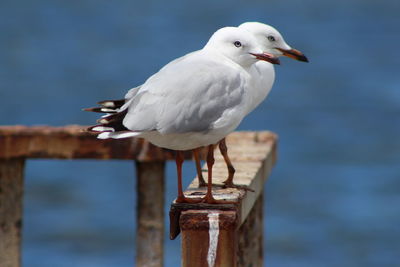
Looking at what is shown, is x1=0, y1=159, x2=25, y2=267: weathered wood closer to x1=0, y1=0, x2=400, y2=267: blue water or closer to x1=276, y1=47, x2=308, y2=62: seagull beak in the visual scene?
x1=276, y1=47, x2=308, y2=62: seagull beak

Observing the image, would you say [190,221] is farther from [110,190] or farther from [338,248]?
[110,190]

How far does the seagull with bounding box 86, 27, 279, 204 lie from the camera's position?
4133 mm

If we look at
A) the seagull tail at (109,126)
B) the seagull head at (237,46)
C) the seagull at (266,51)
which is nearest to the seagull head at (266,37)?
the seagull at (266,51)

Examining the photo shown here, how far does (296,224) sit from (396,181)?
5.87ft

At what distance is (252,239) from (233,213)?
4.70ft

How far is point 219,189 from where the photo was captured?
4.58m

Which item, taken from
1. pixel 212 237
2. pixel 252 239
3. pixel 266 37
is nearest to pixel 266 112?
pixel 252 239

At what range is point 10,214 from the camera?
19.8 ft

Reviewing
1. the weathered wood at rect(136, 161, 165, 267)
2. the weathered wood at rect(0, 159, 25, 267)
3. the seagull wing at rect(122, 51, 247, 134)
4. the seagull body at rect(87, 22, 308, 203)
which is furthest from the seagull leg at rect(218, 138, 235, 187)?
the weathered wood at rect(0, 159, 25, 267)

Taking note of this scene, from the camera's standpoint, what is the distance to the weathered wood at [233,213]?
3.93 metres

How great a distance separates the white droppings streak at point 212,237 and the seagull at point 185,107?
0.82ft

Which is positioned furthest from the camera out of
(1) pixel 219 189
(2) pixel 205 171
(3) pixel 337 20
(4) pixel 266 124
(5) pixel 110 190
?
(3) pixel 337 20

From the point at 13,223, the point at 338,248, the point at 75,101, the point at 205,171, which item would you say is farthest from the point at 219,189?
the point at 75,101

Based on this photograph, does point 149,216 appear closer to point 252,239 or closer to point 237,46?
point 252,239
